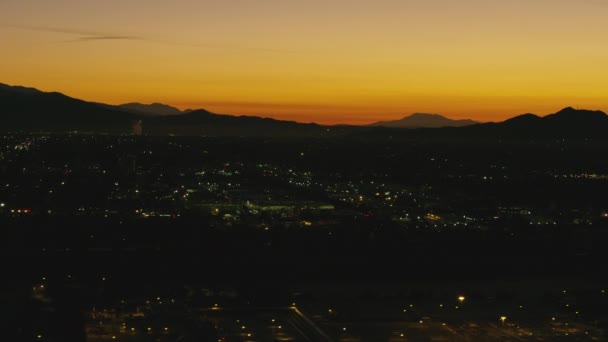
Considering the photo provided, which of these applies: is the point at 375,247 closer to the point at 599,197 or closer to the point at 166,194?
the point at 166,194

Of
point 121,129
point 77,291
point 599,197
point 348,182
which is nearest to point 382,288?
point 77,291

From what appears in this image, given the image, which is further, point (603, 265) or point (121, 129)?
point (121, 129)

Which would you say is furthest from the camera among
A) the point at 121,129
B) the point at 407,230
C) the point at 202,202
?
the point at 121,129

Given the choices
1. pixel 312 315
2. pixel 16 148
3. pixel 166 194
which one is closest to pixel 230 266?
pixel 312 315

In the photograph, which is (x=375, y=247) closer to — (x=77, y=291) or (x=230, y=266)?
(x=230, y=266)

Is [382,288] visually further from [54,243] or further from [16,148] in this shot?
[16,148]

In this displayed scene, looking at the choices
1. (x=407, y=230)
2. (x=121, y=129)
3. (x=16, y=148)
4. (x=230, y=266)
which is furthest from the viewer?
(x=121, y=129)

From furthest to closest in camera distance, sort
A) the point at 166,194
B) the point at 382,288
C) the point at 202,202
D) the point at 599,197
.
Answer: the point at 599,197, the point at 166,194, the point at 202,202, the point at 382,288

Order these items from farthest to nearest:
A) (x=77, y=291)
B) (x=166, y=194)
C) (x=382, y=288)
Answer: (x=166, y=194)
(x=382, y=288)
(x=77, y=291)

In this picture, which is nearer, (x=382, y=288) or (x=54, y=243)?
(x=382, y=288)
